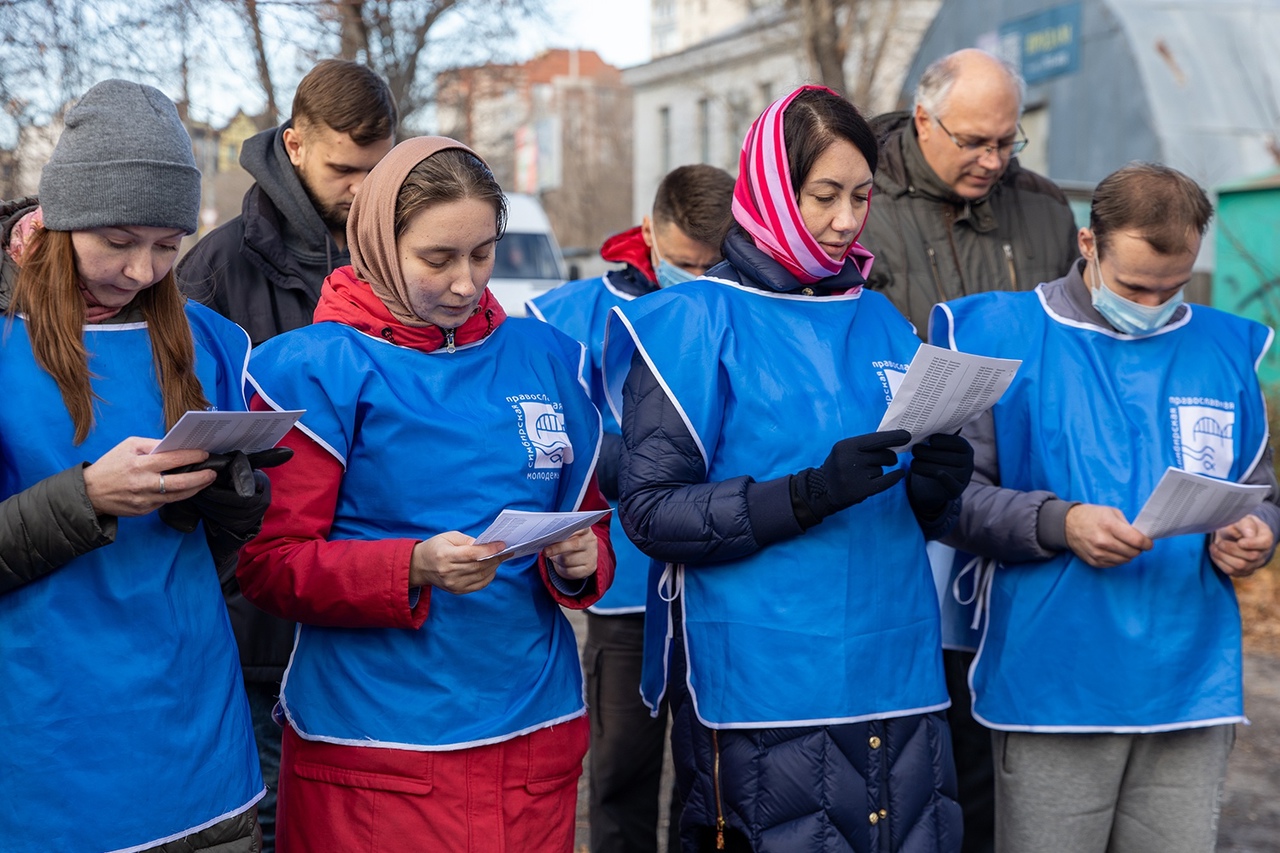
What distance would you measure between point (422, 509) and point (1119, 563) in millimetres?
1556

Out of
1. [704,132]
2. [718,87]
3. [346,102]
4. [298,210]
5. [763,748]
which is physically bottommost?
[763,748]

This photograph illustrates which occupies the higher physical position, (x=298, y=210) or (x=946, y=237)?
(x=298, y=210)

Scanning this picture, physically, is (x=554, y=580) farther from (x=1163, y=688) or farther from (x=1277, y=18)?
(x=1277, y=18)

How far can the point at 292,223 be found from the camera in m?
3.48

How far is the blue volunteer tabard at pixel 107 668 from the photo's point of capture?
2213mm

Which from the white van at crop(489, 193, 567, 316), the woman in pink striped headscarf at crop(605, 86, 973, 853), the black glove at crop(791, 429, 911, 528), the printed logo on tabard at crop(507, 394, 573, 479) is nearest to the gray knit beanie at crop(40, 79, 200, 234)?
the printed logo on tabard at crop(507, 394, 573, 479)

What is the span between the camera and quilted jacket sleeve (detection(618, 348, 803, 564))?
2.66m

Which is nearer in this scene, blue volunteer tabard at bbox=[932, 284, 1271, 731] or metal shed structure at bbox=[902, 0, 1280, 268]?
blue volunteer tabard at bbox=[932, 284, 1271, 731]

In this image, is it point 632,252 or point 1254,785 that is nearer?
point 632,252

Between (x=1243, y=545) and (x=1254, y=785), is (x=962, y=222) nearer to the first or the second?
(x=1243, y=545)

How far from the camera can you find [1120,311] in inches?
127

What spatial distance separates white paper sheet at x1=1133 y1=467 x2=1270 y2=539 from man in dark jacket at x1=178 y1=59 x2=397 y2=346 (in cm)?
204

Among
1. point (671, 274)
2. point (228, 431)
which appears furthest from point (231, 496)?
point (671, 274)

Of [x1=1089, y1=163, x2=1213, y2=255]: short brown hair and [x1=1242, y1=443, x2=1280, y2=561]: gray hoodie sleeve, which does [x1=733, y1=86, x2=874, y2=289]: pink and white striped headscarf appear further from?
[x1=1242, y1=443, x2=1280, y2=561]: gray hoodie sleeve
